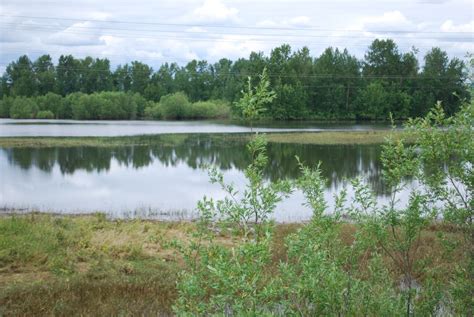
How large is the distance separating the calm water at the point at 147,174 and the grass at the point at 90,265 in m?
2.93

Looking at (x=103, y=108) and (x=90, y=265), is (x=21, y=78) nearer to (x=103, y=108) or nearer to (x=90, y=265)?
(x=103, y=108)

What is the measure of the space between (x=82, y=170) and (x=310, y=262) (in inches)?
1232

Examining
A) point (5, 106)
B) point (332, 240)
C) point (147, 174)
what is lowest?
point (147, 174)

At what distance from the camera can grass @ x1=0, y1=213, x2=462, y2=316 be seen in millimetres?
10180

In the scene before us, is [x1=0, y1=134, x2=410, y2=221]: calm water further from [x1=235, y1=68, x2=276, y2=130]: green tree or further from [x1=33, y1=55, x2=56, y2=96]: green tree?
[x1=33, y1=55, x2=56, y2=96]: green tree

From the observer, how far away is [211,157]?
40.8 metres

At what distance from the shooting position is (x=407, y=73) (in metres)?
112

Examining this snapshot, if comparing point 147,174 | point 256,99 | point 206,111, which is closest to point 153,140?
point 147,174

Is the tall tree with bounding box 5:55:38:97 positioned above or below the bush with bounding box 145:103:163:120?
above

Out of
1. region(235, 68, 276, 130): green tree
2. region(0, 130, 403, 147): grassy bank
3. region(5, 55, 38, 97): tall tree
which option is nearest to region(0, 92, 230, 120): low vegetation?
region(5, 55, 38, 97): tall tree

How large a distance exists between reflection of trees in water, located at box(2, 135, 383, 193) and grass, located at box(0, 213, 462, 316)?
580 inches

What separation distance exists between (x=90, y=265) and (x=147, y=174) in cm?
2102

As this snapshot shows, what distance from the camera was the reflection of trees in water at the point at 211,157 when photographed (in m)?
34.5

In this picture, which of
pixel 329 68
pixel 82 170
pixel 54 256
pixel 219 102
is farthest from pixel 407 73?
pixel 54 256
